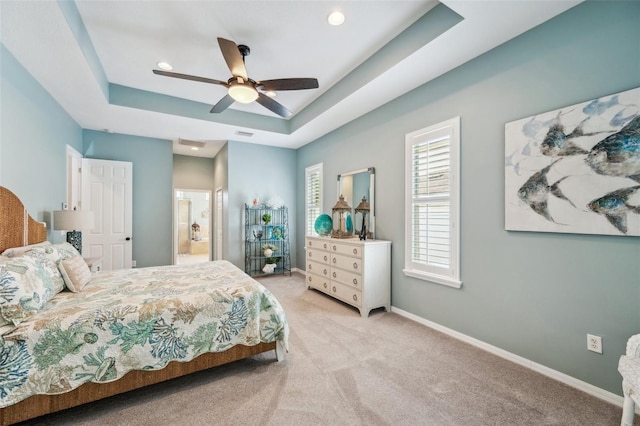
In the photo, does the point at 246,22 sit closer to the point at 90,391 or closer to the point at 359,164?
the point at 359,164

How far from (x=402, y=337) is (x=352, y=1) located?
123 inches

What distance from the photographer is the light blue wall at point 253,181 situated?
5320 millimetres

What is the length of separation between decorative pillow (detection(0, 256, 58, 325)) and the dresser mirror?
3272 mm

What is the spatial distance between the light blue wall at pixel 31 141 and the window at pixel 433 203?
395cm

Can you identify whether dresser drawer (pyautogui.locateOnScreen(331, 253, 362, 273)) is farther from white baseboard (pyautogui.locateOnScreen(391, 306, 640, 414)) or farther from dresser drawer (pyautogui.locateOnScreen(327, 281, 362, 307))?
white baseboard (pyautogui.locateOnScreen(391, 306, 640, 414))

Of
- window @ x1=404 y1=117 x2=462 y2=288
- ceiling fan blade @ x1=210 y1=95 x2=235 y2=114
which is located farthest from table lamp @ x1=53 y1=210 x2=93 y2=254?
window @ x1=404 y1=117 x2=462 y2=288

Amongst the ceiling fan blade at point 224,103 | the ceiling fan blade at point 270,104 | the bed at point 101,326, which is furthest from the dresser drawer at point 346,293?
the ceiling fan blade at point 224,103

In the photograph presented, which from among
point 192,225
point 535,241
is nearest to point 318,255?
point 535,241

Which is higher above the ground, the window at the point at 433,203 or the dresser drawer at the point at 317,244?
the window at the point at 433,203

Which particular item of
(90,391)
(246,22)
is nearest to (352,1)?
(246,22)

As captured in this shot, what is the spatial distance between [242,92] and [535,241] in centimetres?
292

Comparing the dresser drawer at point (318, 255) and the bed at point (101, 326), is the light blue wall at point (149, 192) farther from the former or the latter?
the dresser drawer at point (318, 255)

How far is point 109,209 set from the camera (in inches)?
187

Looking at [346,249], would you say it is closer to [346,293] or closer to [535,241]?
[346,293]
